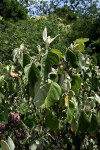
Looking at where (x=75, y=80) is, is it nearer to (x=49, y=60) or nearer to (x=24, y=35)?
(x=49, y=60)

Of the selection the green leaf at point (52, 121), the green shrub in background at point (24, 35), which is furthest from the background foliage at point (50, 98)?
the green shrub in background at point (24, 35)

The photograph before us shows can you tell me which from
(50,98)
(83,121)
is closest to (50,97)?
(50,98)

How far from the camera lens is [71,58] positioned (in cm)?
173

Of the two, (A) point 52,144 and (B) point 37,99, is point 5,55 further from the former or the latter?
(B) point 37,99

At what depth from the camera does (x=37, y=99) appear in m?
1.59

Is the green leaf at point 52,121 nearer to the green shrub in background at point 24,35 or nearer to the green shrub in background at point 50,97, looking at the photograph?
the green shrub in background at point 50,97

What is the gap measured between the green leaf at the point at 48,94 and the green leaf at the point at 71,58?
16 centimetres

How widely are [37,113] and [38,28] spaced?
10.9 m

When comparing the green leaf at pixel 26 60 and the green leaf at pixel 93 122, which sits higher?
the green leaf at pixel 26 60

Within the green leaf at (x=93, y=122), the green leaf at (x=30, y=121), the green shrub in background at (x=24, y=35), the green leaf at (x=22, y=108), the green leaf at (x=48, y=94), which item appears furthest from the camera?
the green shrub in background at (x=24, y=35)

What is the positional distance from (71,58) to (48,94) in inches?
8.0

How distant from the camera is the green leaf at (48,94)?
1597mm

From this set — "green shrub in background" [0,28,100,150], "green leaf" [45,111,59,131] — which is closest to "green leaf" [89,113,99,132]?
"green shrub in background" [0,28,100,150]

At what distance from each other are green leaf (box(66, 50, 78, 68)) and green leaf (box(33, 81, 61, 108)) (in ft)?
0.52
